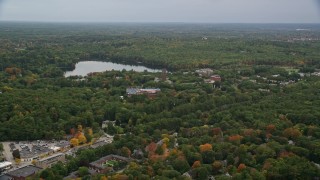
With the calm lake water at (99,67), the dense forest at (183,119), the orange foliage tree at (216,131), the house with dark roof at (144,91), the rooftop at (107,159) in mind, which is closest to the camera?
the dense forest at (183,119)

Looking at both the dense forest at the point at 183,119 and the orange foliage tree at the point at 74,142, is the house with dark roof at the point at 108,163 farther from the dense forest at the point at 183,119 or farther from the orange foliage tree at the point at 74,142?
the orange foliage tree at the point at 74,142

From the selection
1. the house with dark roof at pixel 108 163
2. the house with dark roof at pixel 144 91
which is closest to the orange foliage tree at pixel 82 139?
the house with dark roof at pixel 108 163

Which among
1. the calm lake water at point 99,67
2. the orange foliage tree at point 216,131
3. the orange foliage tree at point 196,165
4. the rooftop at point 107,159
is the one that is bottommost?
the calm lake water at point 99,67

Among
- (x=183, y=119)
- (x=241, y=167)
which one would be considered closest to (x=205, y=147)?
(x=241, y=167)

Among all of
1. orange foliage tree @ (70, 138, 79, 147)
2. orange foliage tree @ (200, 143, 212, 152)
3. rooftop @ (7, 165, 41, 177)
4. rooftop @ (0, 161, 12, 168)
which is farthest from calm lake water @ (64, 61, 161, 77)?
orange foliage tree @ (200, 143, 212, 152)

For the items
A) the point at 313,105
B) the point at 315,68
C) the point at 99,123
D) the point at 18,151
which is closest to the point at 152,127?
the point at 99,123

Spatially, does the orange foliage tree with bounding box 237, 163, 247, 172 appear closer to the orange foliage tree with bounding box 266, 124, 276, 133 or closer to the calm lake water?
the orange foliage tree with bounding box 266, 124, 276, 133

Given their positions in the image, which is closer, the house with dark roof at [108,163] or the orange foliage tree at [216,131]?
the house with dark roof at [108,163]

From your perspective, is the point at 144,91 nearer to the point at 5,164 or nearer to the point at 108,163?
the point at 108,163
